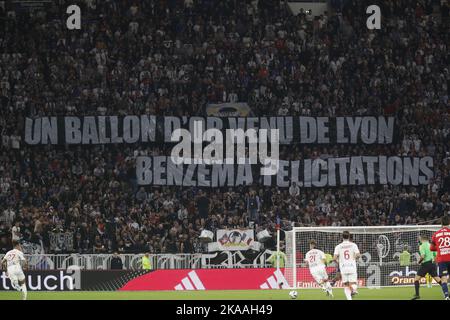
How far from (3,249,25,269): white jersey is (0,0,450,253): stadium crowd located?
1094cm

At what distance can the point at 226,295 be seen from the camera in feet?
99.2

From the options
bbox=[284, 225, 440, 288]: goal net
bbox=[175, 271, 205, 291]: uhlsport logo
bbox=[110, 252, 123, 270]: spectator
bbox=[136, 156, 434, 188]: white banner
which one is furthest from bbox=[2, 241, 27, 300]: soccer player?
bbox=[136, 156, 434, 188]: white banner

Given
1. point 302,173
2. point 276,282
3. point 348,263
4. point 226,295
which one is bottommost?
point 276,282

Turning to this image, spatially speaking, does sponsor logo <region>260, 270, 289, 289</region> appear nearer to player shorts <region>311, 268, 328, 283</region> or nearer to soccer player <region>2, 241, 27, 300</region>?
player shorts <region>311, 268, 328, 283</region>

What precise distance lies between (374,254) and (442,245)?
911 cm

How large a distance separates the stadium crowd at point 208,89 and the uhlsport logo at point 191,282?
247 inches

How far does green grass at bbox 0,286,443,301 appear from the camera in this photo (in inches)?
1129

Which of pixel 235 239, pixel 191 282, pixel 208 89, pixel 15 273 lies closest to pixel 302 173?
pixel 208 89

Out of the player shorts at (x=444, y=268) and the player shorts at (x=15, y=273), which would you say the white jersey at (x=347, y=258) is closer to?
the player shorts at (x=444, y=268)

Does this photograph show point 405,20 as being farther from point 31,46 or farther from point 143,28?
point 31,46

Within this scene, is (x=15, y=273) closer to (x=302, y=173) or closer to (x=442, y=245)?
(x=442, y=245)

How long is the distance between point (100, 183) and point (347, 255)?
20.5 meters

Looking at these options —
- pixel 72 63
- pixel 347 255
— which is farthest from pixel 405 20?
pixel 347 255

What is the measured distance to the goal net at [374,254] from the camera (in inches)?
1310
